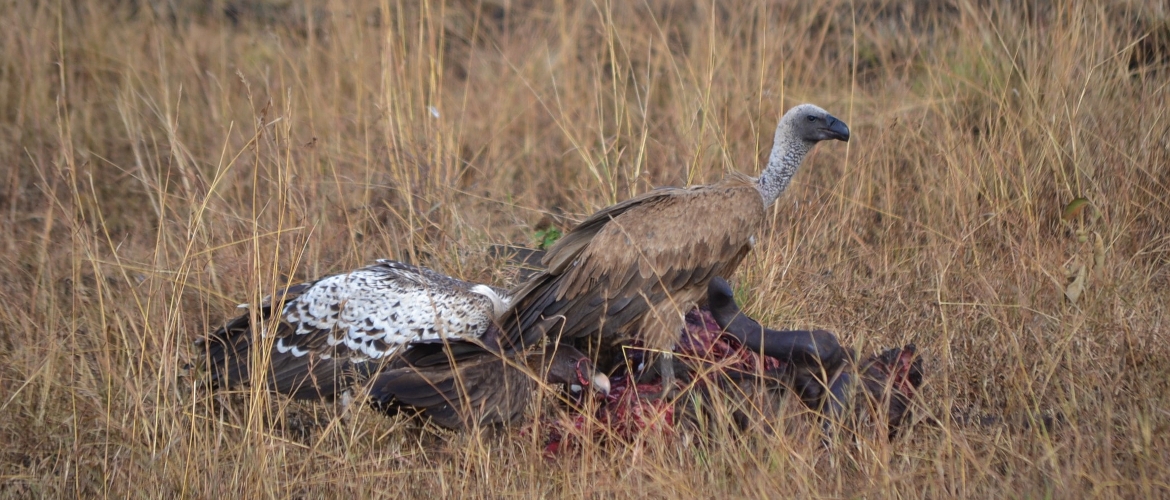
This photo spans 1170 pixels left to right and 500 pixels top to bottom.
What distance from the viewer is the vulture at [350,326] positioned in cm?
355

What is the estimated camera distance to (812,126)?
377cm

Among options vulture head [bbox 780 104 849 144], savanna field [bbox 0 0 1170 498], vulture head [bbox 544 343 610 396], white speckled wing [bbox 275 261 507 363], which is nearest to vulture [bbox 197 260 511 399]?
white speckled wing [bbox 275 261 507 363]

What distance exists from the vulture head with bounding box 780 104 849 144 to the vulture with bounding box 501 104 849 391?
1.00 feet

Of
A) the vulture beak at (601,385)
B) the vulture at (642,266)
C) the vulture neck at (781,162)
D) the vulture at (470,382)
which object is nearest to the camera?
the vulture at (470,382)

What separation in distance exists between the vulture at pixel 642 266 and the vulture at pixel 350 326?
19cm

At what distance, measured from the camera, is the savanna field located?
2.78 metres

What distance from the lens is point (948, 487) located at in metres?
2.53

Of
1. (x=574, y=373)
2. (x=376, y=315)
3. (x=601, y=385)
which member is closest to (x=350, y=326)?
(x=376, y=315)

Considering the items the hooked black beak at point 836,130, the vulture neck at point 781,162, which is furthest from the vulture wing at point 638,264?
the hooked black beak at point 836,130

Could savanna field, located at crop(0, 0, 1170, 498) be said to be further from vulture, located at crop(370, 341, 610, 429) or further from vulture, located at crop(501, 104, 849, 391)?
vulture, located at crop(501, 104, 849, 391)

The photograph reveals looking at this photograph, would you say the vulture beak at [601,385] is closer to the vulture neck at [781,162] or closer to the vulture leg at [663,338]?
the vulture leg at [663,338]

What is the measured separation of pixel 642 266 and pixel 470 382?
74 cm

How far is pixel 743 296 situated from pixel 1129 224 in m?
1.44

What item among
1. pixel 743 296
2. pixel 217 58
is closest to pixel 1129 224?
pixel 743 296
